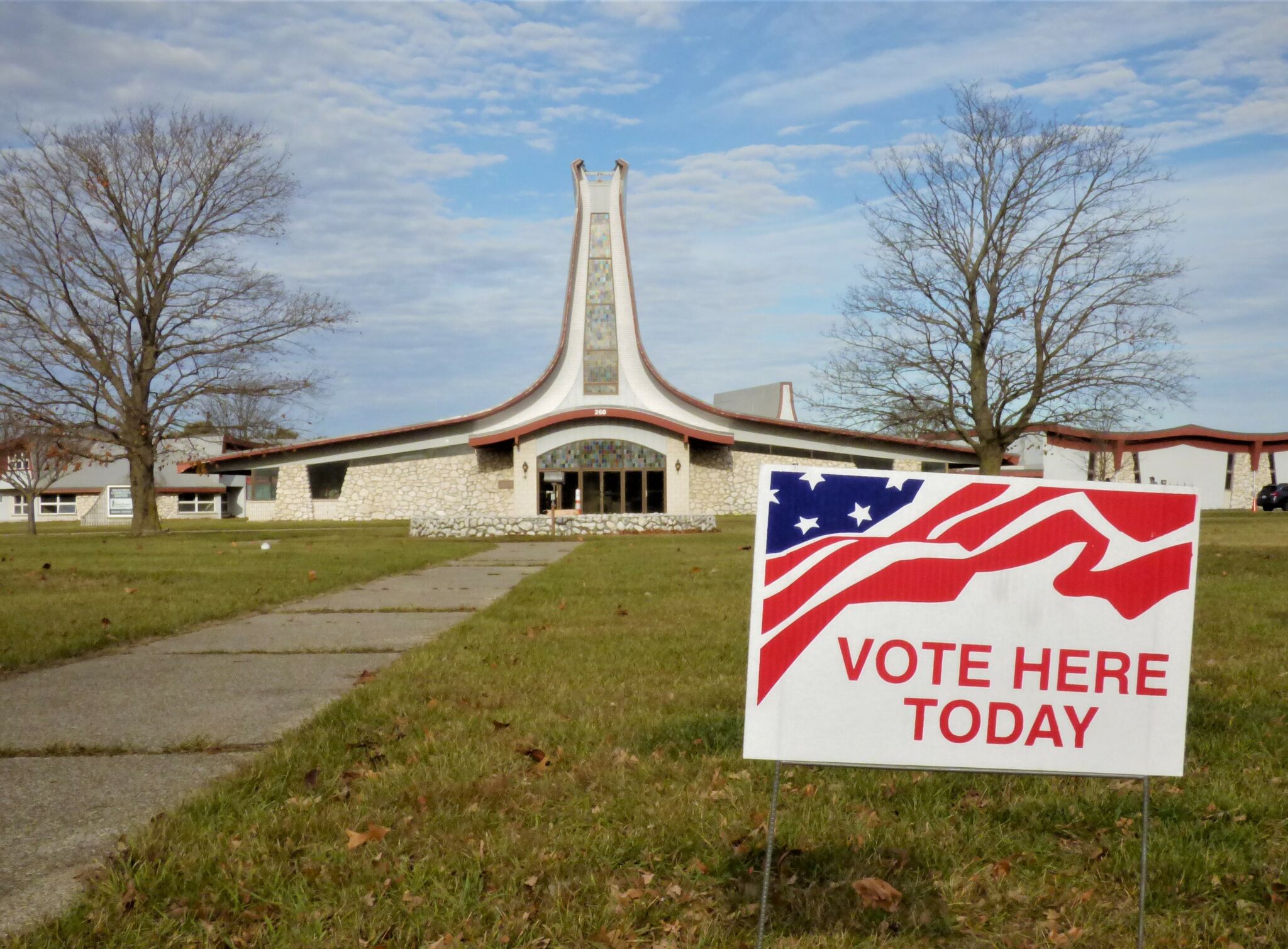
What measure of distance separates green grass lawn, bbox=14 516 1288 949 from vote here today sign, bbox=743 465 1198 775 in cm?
64

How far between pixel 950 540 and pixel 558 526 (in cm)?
2899

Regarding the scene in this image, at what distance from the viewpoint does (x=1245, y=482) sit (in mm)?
60875

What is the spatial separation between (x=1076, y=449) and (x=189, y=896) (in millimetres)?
61974

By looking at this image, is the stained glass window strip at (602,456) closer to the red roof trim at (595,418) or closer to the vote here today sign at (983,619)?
the red roof trim at (595,418)

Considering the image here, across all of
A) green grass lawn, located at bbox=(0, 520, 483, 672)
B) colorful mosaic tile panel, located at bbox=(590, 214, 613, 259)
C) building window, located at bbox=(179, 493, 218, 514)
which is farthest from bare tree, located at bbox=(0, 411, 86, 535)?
colorful mosaic tile panel, located at bbox=(590, 214, 613, 259)

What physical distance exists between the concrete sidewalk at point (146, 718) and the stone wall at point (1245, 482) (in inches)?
2417

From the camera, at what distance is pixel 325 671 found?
704 centimetres

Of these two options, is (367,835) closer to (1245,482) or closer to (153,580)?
(153,580)

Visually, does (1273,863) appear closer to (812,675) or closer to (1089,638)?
(1089,638)

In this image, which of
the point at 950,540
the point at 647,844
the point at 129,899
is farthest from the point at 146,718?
the point at 950,540

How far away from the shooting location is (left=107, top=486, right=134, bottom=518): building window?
213 ft

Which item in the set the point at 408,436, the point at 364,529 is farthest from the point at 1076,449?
the point at 364,529

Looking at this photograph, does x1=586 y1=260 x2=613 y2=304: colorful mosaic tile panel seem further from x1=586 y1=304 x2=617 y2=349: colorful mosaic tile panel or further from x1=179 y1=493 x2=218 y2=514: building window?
x1=179 y1=493 x2=218 y2=514: building window

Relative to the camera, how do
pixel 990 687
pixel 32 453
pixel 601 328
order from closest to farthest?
pixel 990 687 → pixel 32 453 → pixel 601 328
